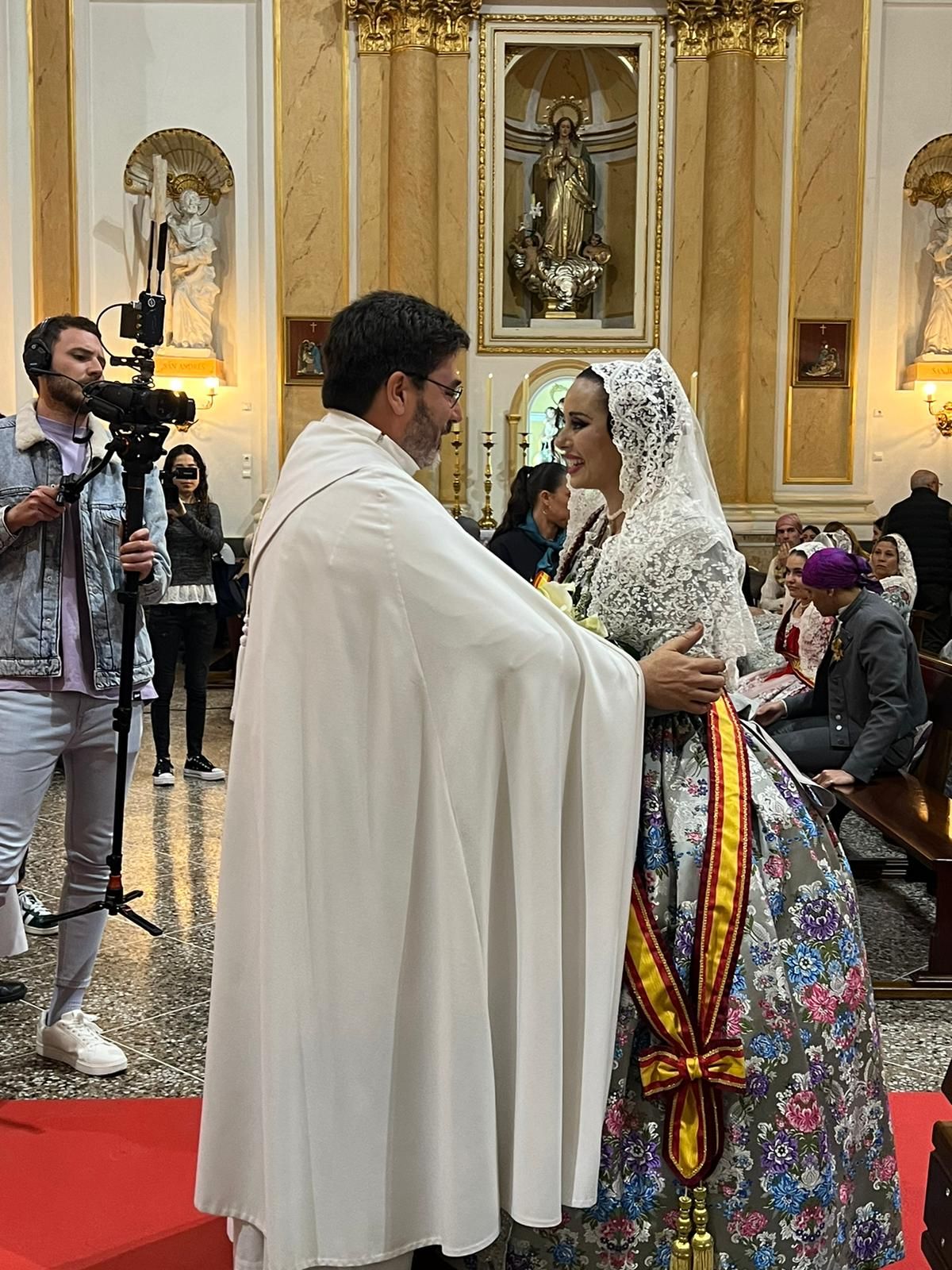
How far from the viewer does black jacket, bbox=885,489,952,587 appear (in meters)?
9.98

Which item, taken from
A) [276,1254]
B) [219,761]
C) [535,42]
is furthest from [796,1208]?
[535,42]

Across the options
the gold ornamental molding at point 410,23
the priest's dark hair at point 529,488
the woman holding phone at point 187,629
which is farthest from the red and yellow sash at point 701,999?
the gold ornamental molding at point 410,23

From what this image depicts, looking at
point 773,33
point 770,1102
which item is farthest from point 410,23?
point 770,1102

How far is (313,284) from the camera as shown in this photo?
10773mm

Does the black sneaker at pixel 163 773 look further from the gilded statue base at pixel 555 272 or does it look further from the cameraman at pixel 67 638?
the gilded statue base at pixel 555 272

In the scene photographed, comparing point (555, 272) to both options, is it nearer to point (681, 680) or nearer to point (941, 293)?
point (941, 293)

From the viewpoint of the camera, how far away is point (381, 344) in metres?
2.13

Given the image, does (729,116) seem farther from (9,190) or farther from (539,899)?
(539,899)

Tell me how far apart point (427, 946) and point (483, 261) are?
9.65m

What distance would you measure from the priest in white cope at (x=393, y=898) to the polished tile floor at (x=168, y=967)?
1.43 metres

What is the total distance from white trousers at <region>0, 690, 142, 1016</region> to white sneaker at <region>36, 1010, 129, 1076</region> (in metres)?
0.08

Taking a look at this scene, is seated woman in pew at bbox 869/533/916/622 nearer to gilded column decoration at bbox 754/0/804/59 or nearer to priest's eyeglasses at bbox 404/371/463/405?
gilded column decoration at bbox 754/0/804/59

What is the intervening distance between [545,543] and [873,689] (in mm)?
1363

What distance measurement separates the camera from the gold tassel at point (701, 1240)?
7.25 ft
